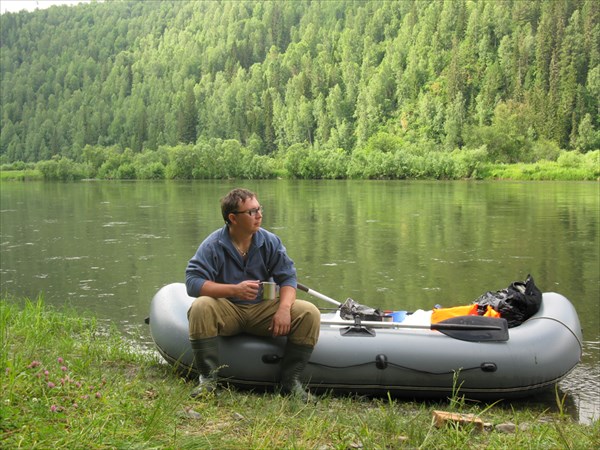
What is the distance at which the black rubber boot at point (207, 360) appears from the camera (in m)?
4.77

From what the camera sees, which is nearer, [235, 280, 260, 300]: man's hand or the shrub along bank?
[235, 280, 260, 300]: man's hand

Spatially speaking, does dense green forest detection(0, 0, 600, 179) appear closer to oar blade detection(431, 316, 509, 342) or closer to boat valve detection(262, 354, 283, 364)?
oar blade detection(431, 316, 509, 342)

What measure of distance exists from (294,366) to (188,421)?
1.29 metres

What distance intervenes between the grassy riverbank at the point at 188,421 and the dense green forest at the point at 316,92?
198 ft

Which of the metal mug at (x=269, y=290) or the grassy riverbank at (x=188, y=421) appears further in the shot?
the metal mug at (x=269, y=290)

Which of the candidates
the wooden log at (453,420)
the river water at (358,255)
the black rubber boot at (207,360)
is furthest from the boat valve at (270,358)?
the river water at (358,255)

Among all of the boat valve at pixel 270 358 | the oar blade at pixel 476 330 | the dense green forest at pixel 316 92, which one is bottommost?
the boat valve at pixel 270 358

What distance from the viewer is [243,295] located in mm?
4645

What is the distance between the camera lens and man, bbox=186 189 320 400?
15.6 feet

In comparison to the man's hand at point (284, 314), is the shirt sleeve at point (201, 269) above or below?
above

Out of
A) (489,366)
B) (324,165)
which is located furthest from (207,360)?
(324,165)

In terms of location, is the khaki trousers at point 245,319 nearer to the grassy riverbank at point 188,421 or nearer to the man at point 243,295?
the man at point 243,295

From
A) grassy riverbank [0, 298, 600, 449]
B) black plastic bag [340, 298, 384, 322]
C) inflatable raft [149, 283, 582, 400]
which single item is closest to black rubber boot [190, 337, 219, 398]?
grassy riverbank [0, 298, 600, 449]

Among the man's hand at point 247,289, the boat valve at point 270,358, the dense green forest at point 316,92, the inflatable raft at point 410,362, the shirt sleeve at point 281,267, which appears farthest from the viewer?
the dense green forest at point 316,92
